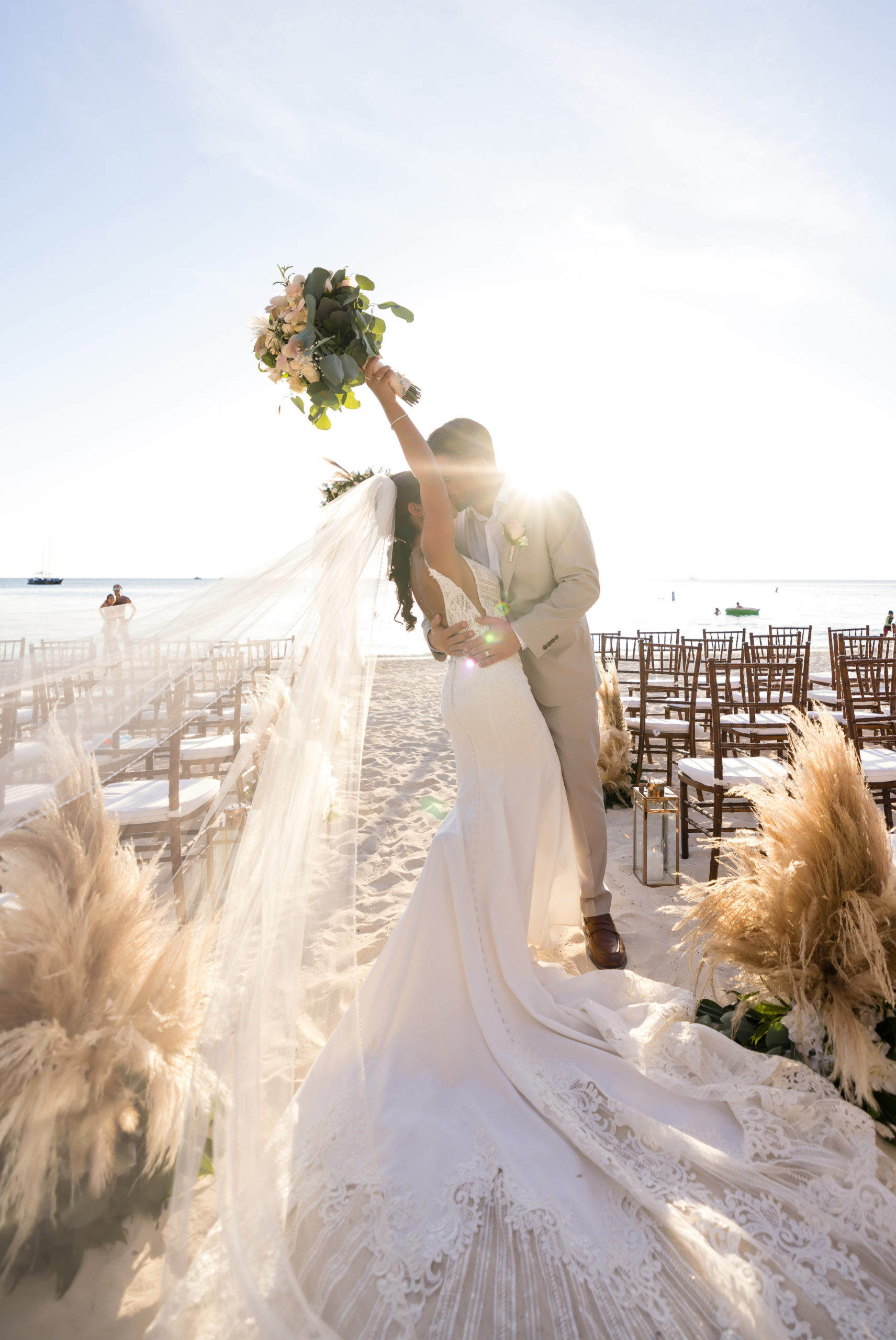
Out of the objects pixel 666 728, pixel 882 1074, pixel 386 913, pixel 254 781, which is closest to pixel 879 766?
pixel 666 728

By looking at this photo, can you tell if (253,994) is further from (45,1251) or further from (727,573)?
(727,573)

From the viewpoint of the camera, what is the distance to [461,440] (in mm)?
2465

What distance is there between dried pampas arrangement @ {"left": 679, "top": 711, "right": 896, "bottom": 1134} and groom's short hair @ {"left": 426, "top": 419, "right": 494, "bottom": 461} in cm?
152

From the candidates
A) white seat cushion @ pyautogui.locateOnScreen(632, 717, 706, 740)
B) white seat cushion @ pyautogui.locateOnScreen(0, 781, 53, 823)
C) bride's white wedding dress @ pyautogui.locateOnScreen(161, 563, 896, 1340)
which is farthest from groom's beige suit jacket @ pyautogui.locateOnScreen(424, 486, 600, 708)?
white seat cushion @ pyautogui.locateOnScreen(632, 717, 706, 740)

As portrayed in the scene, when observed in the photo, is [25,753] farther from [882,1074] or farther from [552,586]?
[882,1074]

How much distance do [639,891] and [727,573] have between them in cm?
17498

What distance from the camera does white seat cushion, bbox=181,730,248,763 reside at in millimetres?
3719

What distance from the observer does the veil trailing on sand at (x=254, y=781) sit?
1298mm

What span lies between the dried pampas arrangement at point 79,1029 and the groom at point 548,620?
142 cm

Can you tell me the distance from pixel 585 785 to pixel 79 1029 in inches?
78.5

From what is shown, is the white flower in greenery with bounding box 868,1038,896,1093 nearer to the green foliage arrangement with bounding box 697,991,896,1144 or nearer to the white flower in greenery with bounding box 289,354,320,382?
the green foliage arrangement with bounding box 697,991,896,1144

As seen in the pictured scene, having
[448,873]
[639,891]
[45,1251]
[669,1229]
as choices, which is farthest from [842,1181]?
[639,891]

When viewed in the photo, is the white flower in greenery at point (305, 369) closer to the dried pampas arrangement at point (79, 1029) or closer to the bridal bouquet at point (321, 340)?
the bridal bouquet at point (321, 340)

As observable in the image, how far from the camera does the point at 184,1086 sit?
4.76 ft
